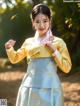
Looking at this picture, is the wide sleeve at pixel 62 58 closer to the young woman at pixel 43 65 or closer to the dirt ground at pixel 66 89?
the young woman at pixel 43 65

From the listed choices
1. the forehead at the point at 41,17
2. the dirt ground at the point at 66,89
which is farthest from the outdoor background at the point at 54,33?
the forehead at the point at 41,17

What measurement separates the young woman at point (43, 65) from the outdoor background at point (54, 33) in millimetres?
2660

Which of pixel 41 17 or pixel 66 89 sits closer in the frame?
pixel 41 17

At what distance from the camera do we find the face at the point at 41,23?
12.5ft

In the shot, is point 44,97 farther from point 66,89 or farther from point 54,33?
point 54,33

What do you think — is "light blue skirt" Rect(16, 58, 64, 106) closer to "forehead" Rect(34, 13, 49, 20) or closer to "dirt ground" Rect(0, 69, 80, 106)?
"forehead" Rect(34, 13, 49, 20)

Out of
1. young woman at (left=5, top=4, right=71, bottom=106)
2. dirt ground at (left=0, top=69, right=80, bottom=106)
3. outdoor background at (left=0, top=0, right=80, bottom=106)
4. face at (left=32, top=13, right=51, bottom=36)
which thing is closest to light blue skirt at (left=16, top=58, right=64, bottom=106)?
young woman at (left=5, top=4, right=71, bottom=106)

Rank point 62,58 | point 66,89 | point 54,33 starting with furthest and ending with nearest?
point 54,33
point 66,89
point 62,58

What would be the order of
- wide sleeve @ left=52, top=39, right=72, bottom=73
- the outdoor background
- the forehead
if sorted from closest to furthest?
wide sleeve @ left=52, top=39, right=72, bottom=73, the forehead, the outdoor background

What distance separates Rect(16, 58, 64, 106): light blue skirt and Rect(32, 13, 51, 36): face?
0.25m

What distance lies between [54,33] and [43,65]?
38.6ft

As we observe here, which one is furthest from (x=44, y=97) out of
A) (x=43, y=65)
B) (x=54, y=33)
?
(x=54, y=33)

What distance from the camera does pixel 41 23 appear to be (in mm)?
3811

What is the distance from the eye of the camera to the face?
3811 mm
